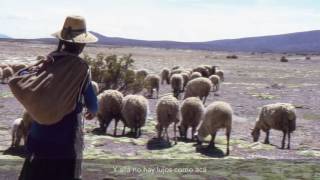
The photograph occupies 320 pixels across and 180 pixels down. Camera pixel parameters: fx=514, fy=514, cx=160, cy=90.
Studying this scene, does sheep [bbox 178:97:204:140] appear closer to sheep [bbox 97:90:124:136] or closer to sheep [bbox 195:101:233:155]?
sheep [bbox 195:101:233:155]

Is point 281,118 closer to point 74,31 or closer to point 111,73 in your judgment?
point 74,31

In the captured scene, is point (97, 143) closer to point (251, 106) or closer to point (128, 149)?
point (128, 149)

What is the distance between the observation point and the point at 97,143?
13.3 m

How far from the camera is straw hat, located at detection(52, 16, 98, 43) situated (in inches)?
203

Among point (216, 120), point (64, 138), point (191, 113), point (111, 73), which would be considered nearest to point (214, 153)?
point (216, 120)

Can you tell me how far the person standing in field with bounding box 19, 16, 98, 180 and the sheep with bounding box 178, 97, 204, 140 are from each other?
33.4ft

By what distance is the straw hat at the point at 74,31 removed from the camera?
16.9 feet

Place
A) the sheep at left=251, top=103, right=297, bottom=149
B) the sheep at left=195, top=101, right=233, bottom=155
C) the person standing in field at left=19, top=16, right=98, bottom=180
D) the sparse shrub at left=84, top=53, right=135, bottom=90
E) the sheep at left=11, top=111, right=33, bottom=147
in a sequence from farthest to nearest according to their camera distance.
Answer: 1. the sparse shrub at left=84, top=53, right=135, bottom=90
2. the sheep at left=251, top=103, right=297, bottom=149
3. the sheep at left=195, top=101, right=233, bottom=155
4. the sheep at left=11, top=111, right=33, bottom=147
5. the person standing in field at left=19, top=16, right=98, bottom=180

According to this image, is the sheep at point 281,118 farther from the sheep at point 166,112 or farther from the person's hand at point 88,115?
the person's hand at point 88,115

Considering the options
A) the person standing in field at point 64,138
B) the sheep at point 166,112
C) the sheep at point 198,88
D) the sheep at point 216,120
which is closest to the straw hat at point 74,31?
the person standing in field at point 64,138

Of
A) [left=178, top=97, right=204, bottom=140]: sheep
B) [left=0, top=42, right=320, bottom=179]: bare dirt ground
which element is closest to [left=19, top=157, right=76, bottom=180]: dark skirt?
[left=0, top=42, right=320, bottom=179]: bare dirt ground

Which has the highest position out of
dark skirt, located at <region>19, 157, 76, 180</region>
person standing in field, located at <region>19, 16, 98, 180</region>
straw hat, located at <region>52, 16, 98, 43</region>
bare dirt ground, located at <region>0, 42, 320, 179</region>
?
straw hat, located at <region>52, 16, 98, 43</region>

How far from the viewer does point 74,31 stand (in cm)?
518

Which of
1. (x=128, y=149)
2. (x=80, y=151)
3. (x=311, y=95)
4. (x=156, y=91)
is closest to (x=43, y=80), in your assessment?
(x=80, y=151)
